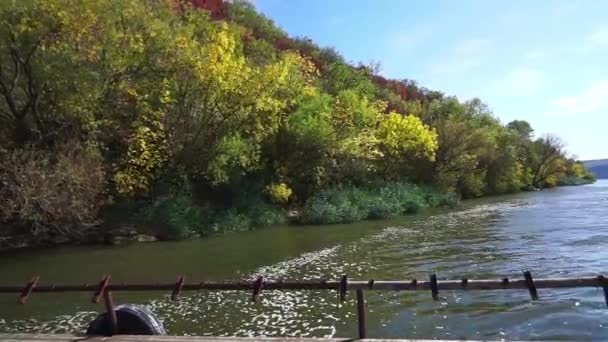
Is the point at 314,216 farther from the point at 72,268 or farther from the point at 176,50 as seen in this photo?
the point at 72,268

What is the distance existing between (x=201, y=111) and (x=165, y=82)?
2501 mm

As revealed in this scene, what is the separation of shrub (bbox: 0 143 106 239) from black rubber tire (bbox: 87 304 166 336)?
545 inches

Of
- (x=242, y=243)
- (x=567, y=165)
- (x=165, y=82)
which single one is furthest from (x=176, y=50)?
(x=567, y=165)

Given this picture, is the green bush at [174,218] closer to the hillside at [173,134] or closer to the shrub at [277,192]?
the hillside at [173,134]

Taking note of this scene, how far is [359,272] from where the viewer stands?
16016mm

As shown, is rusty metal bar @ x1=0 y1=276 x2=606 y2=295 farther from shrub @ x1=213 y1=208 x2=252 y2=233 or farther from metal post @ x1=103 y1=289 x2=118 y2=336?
shrub @ x1=213 y1=208 x2=252 y2=233

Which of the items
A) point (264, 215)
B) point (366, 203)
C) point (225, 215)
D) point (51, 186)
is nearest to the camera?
point (51, 186)

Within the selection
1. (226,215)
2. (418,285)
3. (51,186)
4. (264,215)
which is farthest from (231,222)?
(418,285)

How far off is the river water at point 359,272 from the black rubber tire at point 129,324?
2.90 meters

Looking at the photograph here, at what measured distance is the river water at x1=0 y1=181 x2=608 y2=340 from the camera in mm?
10125

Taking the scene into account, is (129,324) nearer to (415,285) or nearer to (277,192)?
(415,285)

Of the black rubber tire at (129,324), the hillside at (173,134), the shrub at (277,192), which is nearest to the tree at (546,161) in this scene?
the hillside at (173,134)

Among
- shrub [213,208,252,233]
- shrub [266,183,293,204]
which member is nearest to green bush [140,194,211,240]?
shrub [213,208,252,233]

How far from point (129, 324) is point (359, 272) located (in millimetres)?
9515
